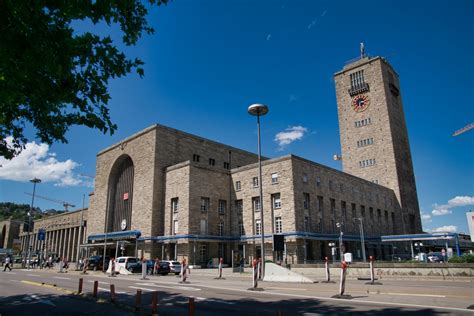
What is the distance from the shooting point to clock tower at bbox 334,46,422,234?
66562mm

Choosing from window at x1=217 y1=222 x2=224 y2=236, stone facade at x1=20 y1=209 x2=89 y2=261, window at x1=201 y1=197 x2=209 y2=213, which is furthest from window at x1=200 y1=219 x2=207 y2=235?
stone facade at x1=20 y1=209 x2=89 y2=261

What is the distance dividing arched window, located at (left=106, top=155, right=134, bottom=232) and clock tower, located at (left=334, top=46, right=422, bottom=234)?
42.3 m

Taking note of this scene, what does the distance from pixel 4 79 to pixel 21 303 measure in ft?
32.6

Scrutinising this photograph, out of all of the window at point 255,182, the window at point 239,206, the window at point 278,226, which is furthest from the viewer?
the window at point 239,206

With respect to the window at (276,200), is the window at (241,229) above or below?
below

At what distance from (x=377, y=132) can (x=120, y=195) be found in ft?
158

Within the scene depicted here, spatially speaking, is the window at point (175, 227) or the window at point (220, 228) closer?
the window at point (175, 227)

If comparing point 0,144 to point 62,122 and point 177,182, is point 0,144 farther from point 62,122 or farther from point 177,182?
point 177,182

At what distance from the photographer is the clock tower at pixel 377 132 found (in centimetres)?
6656

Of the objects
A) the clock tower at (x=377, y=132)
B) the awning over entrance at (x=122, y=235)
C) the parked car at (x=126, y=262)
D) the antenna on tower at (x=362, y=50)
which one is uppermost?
the antenna on tower at (x=362, y=50)

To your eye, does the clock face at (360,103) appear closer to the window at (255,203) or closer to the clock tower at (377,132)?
the clock tower at (377,132)

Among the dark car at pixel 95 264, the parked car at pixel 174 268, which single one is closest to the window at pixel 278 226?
the parked car at pixel 174 268

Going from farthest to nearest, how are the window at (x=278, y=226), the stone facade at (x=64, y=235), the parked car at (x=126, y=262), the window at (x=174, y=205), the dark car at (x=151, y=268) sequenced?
the stone facade at (x=64, y=235)
the window at (x=174, y=205)
the window at (x=278, y=226)
the parked car at (x=126, y=262)
the dark car at (x=151, y=268)

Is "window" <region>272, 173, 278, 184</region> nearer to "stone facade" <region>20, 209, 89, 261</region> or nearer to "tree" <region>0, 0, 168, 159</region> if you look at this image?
"tree" <region>0, 0, 168, 159</region>
